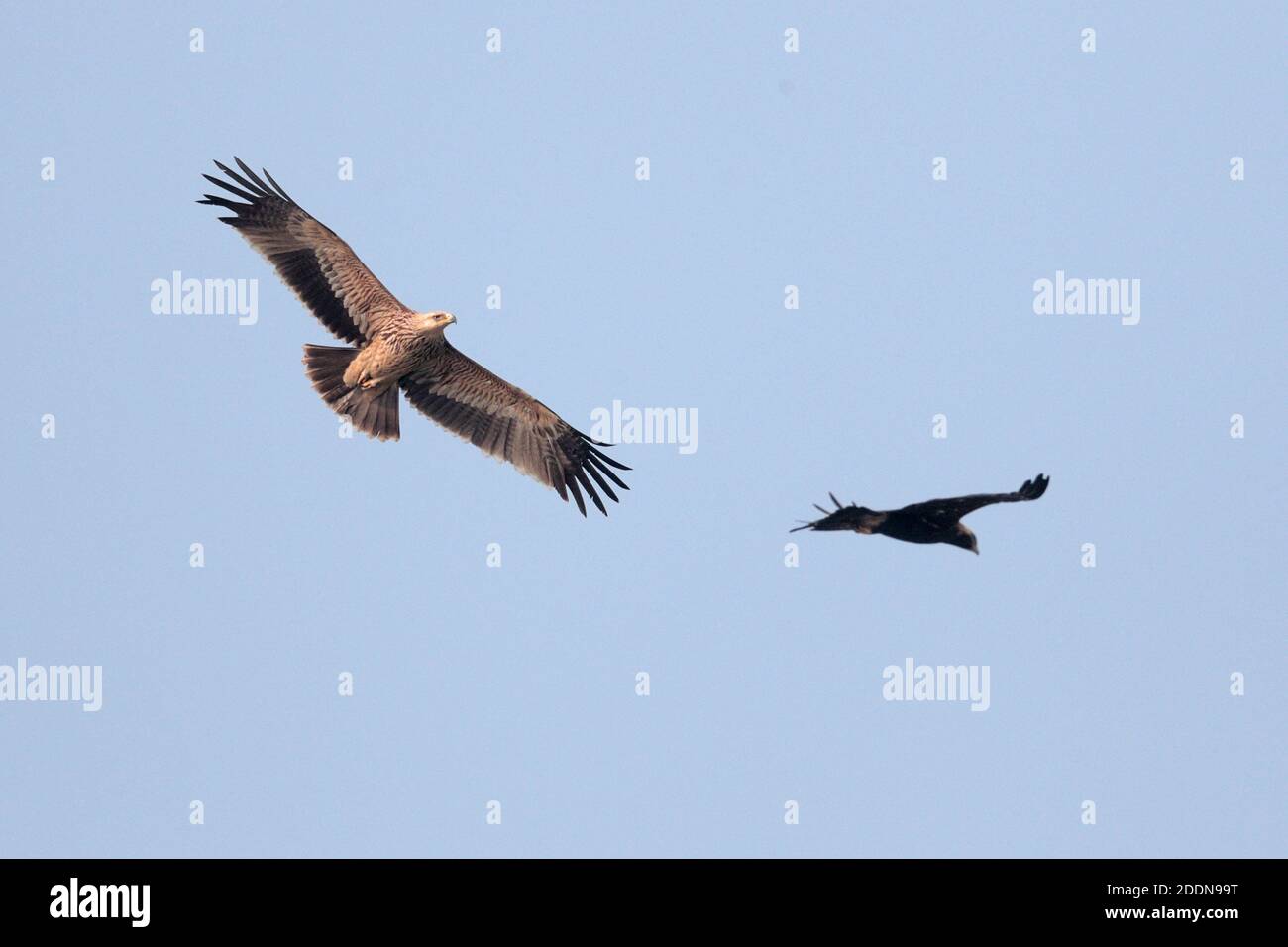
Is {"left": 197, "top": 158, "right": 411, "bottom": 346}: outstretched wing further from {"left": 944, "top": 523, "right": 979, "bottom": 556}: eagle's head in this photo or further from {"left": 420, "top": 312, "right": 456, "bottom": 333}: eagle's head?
{"left": 944, "top": 523, "right": 979, "bottom": 556}: eagle's head

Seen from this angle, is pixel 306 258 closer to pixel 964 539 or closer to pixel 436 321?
pixel 436 321

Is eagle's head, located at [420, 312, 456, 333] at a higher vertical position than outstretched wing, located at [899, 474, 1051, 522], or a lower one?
higher

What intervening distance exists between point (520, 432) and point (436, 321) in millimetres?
1798

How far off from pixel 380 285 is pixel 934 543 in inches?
232

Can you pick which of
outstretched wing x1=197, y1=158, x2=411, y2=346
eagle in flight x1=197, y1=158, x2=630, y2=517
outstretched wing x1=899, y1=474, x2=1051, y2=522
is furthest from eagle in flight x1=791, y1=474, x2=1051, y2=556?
outstretched wing x1=197, y1=158, x2=411, y2=346

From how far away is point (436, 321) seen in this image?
1894 cm

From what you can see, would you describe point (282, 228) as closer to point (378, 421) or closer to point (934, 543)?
point (378, 421)

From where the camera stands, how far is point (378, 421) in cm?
1928

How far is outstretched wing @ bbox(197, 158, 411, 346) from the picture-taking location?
754 inches

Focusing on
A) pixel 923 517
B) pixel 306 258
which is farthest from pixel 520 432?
pixel 923 517
